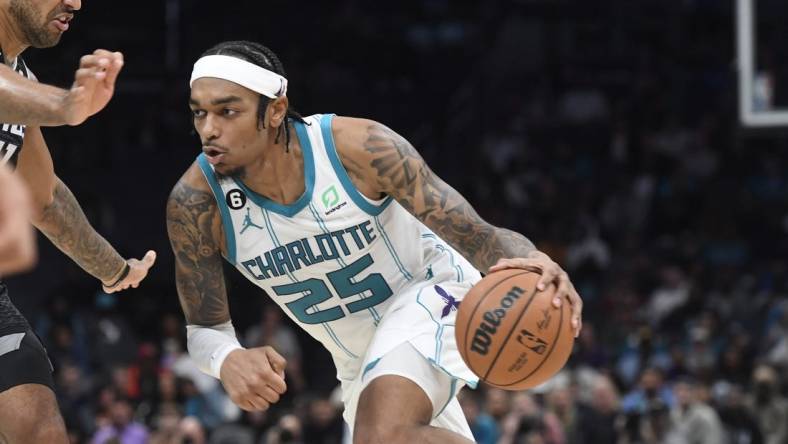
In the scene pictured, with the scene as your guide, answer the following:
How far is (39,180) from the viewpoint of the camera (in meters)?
5.46

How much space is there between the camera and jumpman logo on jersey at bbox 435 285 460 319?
5.45m

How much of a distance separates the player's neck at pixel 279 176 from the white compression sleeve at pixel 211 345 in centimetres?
60

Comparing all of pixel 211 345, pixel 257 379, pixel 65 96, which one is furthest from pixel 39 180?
pixel 257 379

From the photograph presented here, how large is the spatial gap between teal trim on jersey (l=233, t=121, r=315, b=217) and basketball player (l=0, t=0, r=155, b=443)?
680mm

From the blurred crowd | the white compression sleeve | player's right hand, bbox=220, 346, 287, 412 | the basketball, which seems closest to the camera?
the basketball

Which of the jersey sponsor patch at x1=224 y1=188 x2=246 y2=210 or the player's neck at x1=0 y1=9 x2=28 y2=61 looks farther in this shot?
the jersey sponsor patch at x1=224 y1=188 x2=246 y2=210

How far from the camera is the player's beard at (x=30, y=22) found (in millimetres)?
5086

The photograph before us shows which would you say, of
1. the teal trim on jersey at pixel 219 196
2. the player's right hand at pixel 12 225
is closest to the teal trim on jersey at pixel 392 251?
the teal trim on jersey at pixel 219 196

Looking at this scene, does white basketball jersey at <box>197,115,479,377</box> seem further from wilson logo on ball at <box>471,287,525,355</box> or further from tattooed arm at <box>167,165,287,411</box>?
wilson logo on ball at <box>471,287,525,355</box>

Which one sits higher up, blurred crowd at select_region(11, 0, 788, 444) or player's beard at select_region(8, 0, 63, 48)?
player's beard at select_region(8, 0, 63, 48)

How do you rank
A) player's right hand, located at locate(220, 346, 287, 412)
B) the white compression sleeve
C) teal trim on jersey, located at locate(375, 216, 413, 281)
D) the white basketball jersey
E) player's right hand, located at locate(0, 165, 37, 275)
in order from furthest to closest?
1. teal trim on jersey, located at locate(375, 216, 413, 281)
2. the white basketball jersey
3. the white compression sleeve
4. player's right hand, located at locate(220, 346, 287, 412)
5. player's right hand, located at locate(0, 165, 37, 275)

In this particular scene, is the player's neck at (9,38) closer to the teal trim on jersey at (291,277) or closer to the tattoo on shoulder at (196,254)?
Result: the tattoo on shoulder at (196,254)

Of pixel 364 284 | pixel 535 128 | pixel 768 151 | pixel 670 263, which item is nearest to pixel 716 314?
pixel 670 263

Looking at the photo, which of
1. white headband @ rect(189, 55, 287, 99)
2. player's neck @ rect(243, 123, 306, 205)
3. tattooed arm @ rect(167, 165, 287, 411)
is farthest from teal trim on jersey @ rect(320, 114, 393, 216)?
tattooed arm @ rect(167, 165, 287, 411)
